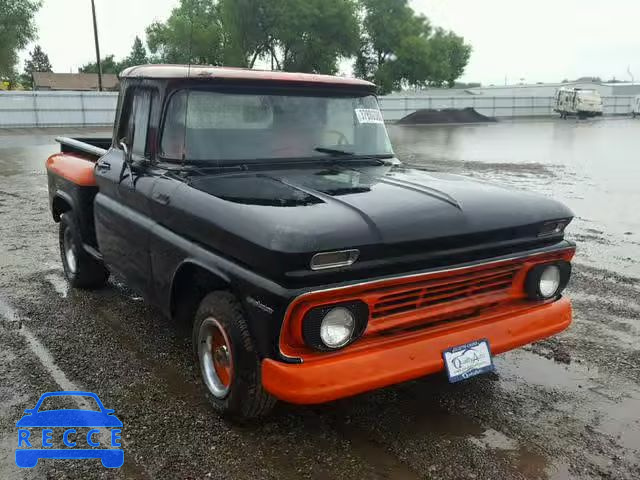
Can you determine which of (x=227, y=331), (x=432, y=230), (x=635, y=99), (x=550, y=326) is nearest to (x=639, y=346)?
(x=550, y=326)

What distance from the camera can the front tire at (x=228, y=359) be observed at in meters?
3.04

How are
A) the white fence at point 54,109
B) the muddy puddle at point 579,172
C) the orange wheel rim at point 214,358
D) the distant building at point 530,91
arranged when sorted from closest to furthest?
the orange wheel rim at point 214,358 < the muddy puddle at point 579,172 < the white fence at point 54,109 < the distant building at point 530,91

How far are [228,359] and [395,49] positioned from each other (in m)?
61.3

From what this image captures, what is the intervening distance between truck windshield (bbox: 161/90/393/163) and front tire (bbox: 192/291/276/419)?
1.11 m

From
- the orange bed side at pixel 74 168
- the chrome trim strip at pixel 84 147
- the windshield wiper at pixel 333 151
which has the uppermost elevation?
the chrome trim strip at pixel 84 147

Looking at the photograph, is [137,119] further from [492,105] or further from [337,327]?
[492,105]

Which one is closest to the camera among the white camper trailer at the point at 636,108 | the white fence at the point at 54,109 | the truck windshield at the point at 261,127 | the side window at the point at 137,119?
the truck windshield at the point at 261,127

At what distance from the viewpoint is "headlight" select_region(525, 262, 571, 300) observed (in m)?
3.49

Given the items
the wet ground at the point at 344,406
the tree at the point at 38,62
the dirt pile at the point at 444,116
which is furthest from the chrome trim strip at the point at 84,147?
the tree at the point at 38,62

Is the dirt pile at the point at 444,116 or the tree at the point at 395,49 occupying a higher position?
the tree at the point at 395,49

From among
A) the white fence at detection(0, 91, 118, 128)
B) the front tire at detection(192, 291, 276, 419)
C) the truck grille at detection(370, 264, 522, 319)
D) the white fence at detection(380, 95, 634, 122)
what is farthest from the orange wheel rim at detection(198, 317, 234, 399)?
the white fence at detection(380, 95, 634, 122)

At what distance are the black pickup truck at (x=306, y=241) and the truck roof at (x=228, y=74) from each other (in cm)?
2

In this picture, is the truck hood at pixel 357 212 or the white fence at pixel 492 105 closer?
the truck hood at pixel 357 212

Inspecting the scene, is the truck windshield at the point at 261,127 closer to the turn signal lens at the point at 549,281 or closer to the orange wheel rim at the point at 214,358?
the orange wheel rim at the point at 214,358
